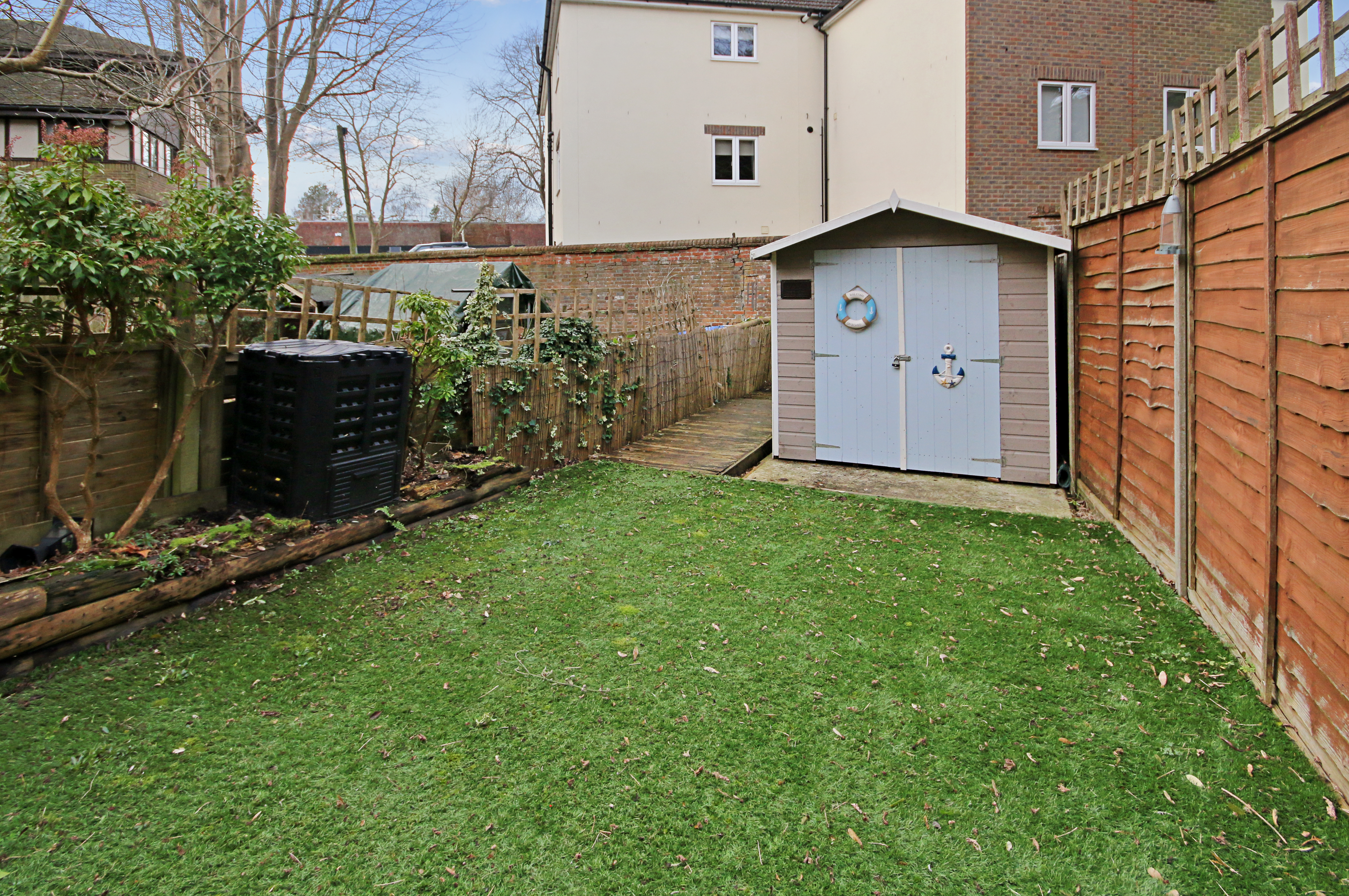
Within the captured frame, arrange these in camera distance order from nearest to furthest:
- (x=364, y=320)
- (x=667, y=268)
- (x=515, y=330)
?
(x=364, y=320) < (x=515, y=330) < (x=667, y=268)

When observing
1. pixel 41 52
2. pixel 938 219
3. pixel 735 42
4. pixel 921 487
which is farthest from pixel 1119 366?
pixel 735 42

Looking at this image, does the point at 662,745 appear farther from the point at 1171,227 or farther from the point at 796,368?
the point at 796,368

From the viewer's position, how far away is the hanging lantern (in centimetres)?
436

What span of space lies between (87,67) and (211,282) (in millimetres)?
7256

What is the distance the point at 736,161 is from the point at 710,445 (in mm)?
12568

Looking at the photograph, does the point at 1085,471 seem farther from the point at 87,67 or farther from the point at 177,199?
the point at 87,67

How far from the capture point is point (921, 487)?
7508mm

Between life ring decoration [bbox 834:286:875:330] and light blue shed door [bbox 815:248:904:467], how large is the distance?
0.05 feet

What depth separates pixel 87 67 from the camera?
30.7 feet

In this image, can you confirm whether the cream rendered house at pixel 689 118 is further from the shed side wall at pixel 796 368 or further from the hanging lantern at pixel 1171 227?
the hanging lantern at pixel 1171 227

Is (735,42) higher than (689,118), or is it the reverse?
(735,42)

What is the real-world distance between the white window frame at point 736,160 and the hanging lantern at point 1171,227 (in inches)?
622

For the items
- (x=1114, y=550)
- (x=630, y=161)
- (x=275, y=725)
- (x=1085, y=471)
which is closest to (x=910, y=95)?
(x=630, y=161)

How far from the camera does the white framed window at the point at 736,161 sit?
19.4m
